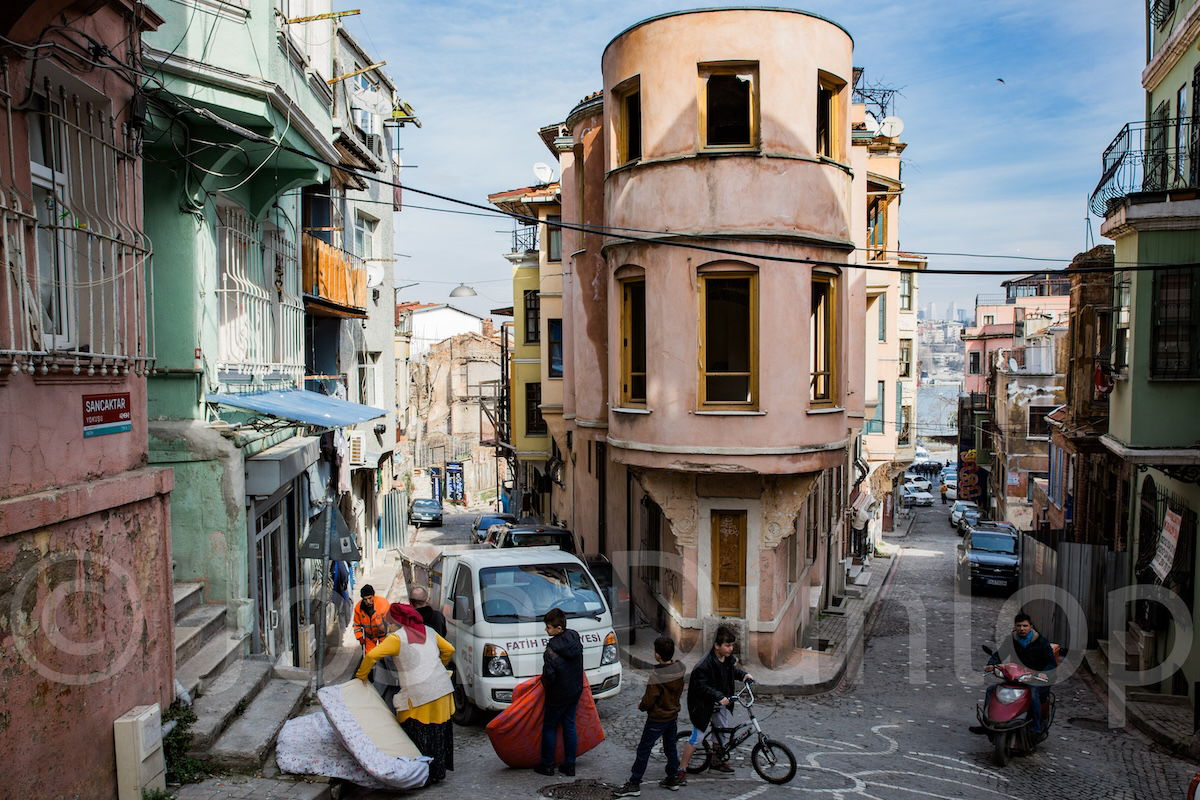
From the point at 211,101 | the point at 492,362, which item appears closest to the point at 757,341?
the point at 211,101

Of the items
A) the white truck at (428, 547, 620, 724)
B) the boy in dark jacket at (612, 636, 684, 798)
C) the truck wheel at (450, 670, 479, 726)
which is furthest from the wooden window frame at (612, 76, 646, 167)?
the boy in dark jacket at (612, 636, 684, 798)

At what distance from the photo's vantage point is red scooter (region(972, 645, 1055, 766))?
1055cm

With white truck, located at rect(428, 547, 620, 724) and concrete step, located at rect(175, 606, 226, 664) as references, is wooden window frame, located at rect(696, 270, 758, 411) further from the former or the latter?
concrete step, located at rect(175, 606, 226, 664)

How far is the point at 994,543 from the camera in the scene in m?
26.7

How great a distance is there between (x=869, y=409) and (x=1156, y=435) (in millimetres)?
13206

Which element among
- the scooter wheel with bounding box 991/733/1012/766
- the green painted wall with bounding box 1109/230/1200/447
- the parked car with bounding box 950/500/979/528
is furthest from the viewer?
the parked car with bounding box 950/500/979/528

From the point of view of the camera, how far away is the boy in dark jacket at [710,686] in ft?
29.6

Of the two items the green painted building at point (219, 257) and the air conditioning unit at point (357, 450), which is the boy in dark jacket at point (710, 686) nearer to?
the green painted building at point (219, 257)

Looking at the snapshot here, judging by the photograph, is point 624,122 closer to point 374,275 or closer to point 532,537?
point 532,537

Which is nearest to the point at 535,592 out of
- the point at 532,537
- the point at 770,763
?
the point at 770,763

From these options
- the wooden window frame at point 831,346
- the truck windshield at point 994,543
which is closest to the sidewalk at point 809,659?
the wooden window frame at point 831,346

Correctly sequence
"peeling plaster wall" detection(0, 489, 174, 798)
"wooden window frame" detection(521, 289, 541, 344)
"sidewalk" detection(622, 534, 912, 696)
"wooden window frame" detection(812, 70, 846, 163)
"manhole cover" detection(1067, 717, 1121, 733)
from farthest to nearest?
"wooden window frame" detection(521, 289, 541, 344) < "wooden window frame" detection(812, 70, 846, 163) < "sidewalk" detection(622, 534, 912, 696) < "manhole cover" detection(1067, 717, 1121, 733) < "peeling plaster wall" detection(0, 489, 174, 798)

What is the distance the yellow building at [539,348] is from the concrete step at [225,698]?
15445 mm

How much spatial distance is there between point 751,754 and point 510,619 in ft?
10.3
